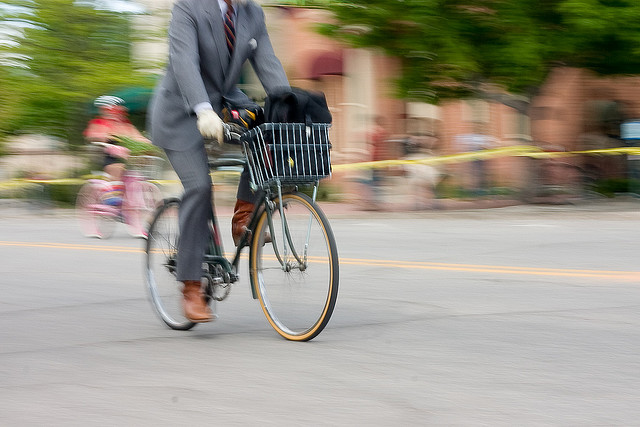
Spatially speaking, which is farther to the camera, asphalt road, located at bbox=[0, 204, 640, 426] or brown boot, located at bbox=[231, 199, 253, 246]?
brown boot, located at bbox=[231, 199, 253, 246]

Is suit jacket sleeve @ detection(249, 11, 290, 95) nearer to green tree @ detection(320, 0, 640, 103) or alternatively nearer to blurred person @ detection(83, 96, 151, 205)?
blurred person @ detection(83, 96, 151, 205)

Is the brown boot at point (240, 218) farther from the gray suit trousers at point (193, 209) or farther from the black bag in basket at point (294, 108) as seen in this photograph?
the black bag in basket at point (294, 108)

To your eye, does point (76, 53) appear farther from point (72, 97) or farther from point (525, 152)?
point (525, 152)

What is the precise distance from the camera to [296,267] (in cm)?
550

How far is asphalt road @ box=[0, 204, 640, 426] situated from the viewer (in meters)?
4.16

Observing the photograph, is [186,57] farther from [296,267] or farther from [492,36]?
[492,36]

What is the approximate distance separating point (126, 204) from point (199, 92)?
8.07 meters

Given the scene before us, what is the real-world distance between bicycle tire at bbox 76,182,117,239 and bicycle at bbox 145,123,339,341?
7.62 metres

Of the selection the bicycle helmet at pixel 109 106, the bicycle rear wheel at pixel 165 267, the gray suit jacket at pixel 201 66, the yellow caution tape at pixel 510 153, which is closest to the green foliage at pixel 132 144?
the bicycle helmet at pixel 109 106

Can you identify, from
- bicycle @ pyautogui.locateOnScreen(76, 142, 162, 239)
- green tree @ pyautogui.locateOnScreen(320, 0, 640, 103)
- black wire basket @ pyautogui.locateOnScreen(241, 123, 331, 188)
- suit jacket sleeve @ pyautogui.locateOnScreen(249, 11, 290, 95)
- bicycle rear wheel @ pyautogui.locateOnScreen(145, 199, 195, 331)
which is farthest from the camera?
green tree @ pyautogui.locateOnScreen(320, 0, 640, 103)

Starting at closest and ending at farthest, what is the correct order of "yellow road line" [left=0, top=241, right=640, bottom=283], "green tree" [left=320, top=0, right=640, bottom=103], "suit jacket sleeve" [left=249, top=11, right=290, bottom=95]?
"suit jacket sleeve" [left=249, top=11, right=290, bottom=95] → "yellow road line" [left=0, top=241, right=640, bottom=283] → "green tree" [left=320, top=0, right=640, bottom=103]

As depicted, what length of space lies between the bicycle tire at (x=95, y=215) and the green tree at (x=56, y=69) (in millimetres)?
11822

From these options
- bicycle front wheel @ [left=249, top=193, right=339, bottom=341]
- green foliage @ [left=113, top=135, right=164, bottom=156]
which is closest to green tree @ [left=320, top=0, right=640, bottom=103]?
green foliage @ [left=113, top=135, right=164, bottom=156]

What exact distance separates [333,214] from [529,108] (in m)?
4.17
